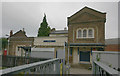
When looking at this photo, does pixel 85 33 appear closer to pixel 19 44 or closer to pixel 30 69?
pixel 30 69

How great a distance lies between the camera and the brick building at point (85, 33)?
1266cm

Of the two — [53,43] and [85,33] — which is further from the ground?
[85,33]

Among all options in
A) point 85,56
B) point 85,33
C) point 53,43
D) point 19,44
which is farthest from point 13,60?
point 19,44

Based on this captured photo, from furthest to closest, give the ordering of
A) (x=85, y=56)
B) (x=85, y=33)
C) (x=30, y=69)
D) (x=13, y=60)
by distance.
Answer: (x=85, y=33) → (x=85, y=56) → (x=13, y=60) → (x=30, y=69)

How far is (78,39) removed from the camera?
45.5ft

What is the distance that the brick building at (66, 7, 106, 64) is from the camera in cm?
1266

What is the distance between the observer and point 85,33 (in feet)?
45.1

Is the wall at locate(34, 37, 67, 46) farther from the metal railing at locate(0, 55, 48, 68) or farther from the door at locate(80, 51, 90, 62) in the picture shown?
the metal railing at locate(0, 55, 48, 68)

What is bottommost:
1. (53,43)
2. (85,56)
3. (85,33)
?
(85,56)

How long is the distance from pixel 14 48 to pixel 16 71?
2132 centimetres

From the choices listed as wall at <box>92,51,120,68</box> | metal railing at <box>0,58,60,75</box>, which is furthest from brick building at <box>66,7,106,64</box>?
metal railing at <box>0,58,60,75</box>

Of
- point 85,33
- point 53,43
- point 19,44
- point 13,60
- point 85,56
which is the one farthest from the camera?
point 19,44

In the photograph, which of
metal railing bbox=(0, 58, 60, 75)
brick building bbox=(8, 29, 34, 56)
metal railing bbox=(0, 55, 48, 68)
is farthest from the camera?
brick building bbox=(8, 29, 34, 56)

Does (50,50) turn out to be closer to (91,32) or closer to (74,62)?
(74,62)
